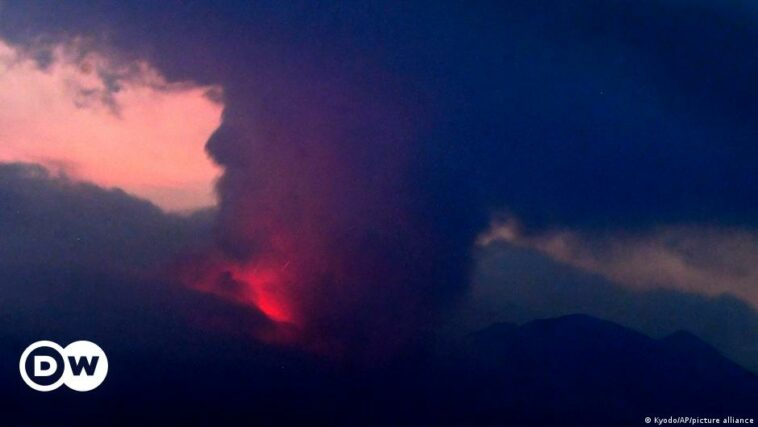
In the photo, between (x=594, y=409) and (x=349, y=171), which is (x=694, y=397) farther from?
(x=349, y=171)

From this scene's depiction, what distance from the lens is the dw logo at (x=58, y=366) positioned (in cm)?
416

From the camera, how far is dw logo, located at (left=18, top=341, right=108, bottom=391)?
13.6 ft

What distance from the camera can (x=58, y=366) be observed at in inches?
164

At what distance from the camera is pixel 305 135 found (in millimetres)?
4379

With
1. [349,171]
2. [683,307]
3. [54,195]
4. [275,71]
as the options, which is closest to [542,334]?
[683,307]

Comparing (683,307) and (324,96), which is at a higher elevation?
(324,96)

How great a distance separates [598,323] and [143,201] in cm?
273

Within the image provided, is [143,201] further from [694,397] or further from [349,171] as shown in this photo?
[694,397]

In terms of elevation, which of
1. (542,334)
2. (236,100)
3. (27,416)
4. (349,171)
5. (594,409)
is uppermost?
(236,100)

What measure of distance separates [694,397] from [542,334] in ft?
3.22

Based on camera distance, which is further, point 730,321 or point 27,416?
point 730,321

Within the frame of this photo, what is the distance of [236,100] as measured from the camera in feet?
14.2

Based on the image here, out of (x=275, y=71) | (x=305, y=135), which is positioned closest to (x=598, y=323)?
(x=305, y=135)

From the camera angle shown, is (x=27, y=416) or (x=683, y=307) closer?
(x=27, y=416)
